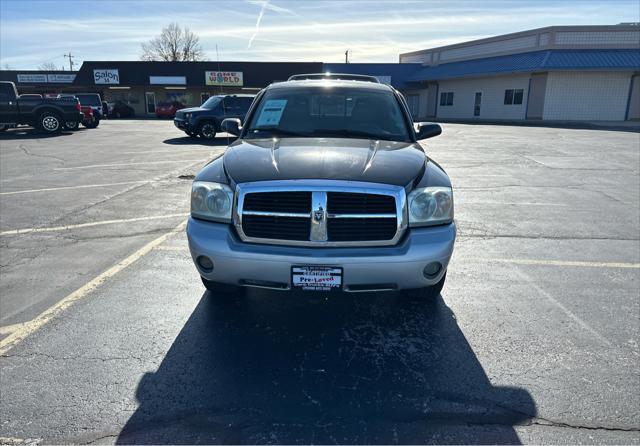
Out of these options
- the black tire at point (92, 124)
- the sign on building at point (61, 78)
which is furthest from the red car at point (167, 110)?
the black tire at point (92, 124)

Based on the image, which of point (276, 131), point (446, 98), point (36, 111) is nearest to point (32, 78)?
point (36, 111)

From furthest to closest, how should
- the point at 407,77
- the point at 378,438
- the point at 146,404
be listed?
the point at 407,77 → the point at 146,404 → the point at 378,438

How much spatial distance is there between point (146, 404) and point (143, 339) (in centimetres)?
78

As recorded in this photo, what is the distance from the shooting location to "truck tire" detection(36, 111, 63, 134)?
65.4 feet

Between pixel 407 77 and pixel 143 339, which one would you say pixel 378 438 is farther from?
pixel 407 77

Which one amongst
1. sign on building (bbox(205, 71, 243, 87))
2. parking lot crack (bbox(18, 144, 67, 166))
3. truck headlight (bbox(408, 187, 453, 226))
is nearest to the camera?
truck headlight (bbox(408, 187, 453, 226))

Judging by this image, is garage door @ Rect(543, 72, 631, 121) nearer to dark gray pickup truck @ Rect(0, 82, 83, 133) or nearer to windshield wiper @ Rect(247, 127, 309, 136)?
dark gray pickup truck @ Rect(0, 82, 83, 133)

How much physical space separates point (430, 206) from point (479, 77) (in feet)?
126

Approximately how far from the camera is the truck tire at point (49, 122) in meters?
19.9

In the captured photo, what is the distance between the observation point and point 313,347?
320cm

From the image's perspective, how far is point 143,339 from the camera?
3297 mm

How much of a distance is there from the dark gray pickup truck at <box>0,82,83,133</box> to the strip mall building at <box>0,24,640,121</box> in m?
7.31

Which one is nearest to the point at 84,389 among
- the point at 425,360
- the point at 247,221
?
the point at 247,221

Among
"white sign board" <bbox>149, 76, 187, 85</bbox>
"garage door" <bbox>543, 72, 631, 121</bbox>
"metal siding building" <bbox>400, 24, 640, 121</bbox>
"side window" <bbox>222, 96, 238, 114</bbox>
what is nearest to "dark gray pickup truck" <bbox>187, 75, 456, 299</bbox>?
"side window" <bbox>222, 96, 238, 114</bbox>
